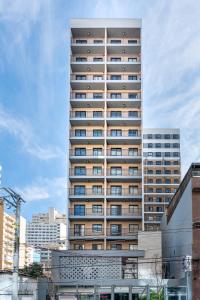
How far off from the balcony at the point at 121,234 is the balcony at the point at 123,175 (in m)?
6.72

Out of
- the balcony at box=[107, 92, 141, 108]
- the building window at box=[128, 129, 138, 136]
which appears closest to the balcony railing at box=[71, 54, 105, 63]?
the balcony at box=[107, 92, 141, 108]

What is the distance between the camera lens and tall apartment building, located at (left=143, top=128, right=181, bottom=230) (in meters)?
118

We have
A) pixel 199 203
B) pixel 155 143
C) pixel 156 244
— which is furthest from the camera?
pixel 155 143

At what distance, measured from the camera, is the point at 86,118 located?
71.4 m

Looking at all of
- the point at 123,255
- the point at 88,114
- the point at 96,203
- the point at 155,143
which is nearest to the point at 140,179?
the point at 96,203

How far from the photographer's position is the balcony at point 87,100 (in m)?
71.6

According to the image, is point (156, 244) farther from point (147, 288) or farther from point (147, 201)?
point (147, 201)

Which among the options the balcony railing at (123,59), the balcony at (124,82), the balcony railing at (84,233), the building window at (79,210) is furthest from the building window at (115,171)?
the balcony railing at (123,59)

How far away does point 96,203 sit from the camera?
229ft

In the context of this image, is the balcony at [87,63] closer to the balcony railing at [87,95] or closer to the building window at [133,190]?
the balcony railing at [87,95]

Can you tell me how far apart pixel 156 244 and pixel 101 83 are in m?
27.2

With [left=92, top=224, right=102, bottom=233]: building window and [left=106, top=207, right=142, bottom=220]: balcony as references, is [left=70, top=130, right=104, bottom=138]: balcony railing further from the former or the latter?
[left=92, top=224, right=102, bottom=233]: building window

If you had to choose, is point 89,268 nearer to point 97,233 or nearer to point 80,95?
point 97,233

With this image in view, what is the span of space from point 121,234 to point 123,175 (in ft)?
26.2
